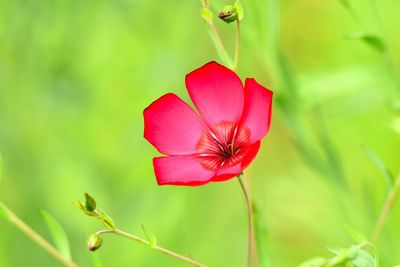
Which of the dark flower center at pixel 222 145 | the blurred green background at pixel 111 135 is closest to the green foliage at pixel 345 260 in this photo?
the dark flower center at pixel 222 145

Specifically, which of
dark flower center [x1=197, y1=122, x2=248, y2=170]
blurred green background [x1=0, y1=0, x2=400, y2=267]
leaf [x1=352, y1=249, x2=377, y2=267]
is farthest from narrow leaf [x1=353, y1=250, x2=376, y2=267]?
blurred green background [x1=0, y1=0, x2=400, y2=267]

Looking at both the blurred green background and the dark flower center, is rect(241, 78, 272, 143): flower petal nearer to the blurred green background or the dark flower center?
the dark flower center

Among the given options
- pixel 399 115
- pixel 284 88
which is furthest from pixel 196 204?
pixel 399 115

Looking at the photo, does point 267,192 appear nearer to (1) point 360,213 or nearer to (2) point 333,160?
(1) point 360,213

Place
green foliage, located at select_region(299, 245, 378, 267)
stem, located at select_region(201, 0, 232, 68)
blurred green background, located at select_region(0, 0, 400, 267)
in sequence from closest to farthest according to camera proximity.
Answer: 1. green foliage, located at select_region(299, 245, 378, 267)
2. stem, located at select_region(201, 0, 232, 68)
3. blurred green background, located at select_region(0, 0, 400, 267)

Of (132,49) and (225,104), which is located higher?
(225,104)

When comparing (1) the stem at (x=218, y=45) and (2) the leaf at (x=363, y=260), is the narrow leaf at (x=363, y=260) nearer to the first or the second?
(2) the leaf at (x=363, y=260)
